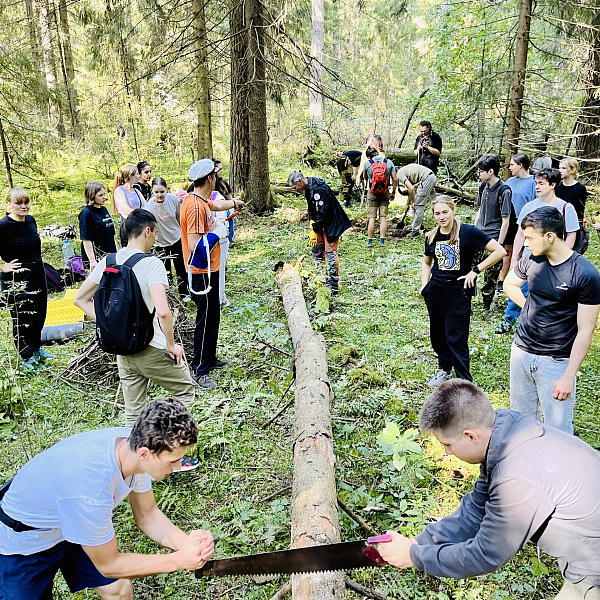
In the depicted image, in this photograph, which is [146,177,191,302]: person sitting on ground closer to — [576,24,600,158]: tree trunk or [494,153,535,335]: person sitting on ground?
[494,153,535,335]: person sitting on ground

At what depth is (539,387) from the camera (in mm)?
3730

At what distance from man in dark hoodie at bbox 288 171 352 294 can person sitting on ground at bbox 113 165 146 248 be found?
92.7 inches

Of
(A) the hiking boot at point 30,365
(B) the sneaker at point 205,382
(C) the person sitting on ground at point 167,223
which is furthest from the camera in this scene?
(C) the person sitting on ground at point 167,223

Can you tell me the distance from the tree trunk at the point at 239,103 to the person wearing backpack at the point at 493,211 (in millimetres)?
6580

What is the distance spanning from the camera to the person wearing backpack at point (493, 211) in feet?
22.0

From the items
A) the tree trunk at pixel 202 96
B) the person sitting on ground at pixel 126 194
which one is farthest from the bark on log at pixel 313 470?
the tree trunk at pixel 202 96

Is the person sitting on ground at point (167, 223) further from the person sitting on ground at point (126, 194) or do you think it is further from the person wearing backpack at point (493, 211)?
the person wearing backpack at point (493, 211)

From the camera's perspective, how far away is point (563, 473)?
6.50 ft

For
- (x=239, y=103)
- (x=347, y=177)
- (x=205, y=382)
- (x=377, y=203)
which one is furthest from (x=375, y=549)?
(x=347, y=177)

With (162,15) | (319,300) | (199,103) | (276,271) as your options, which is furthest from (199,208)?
(162,15)

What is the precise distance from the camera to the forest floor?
3383mm

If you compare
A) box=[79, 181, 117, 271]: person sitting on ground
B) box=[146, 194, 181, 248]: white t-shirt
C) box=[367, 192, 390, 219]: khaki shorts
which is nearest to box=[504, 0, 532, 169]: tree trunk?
box=[367, 192, 390, 219]: khaki shorts

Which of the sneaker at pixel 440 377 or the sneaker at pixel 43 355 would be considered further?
the sneaker at pixel 43 355

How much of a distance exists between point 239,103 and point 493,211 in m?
7.31
